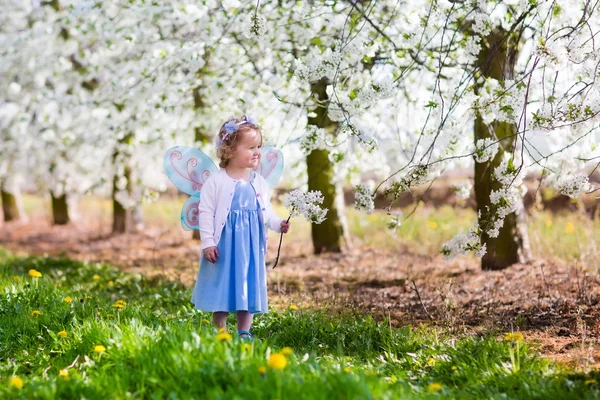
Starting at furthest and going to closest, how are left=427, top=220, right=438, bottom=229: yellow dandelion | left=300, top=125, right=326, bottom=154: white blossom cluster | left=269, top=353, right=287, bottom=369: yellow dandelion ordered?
left=427, top=220, right=438, bottom=229: yellow dandelion < left=300, top=125, right=326, bottom=154: white blossom cluster < left=269, top=353, right=287, bottom=369: yellow dandelion

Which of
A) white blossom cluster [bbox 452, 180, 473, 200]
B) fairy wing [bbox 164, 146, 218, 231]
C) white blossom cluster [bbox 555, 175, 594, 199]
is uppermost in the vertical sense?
fairy wing [bbox 164, 146, 218, 231]

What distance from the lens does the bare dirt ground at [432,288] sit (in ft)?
13.8

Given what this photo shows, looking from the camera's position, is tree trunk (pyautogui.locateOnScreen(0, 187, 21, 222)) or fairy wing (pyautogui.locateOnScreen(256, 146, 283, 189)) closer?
fairy wing (pyautogui.locateOnScreen(256, 146, 283, 189))

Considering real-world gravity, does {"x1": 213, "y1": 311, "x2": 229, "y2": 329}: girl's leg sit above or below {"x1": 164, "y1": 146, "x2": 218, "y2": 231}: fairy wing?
below

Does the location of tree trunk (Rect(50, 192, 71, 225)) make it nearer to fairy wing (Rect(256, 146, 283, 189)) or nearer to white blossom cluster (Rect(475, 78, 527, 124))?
fairy wing (Rect(256, 146, 283, 189))

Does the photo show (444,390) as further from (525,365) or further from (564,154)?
(564,154)

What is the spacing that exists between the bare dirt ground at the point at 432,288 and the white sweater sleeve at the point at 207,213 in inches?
44.2

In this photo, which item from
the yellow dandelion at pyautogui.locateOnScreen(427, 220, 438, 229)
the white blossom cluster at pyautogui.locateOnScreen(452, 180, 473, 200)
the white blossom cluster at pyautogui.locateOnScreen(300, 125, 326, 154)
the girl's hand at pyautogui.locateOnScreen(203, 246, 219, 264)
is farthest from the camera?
the yellow dandelion at pyautogui.locateOnScreen(427, 220, 438, 229)

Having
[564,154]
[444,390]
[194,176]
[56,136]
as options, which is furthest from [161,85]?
[56,136]

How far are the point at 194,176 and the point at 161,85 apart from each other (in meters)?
2.27

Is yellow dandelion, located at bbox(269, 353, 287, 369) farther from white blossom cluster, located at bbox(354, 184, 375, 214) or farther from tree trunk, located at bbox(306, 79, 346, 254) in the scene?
tree trunk, located at bbox(306, 79, 346, 254)

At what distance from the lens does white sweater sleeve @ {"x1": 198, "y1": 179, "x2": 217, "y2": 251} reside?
395 centimetres

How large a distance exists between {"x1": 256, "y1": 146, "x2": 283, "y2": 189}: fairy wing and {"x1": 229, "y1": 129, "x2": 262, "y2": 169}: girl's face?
378 mm

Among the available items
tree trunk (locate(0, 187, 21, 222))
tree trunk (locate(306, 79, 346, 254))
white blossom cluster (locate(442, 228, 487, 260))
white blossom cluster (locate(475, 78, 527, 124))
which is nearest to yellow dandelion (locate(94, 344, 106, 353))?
white blossom cluster (locate(442, 228, 487, 260))
